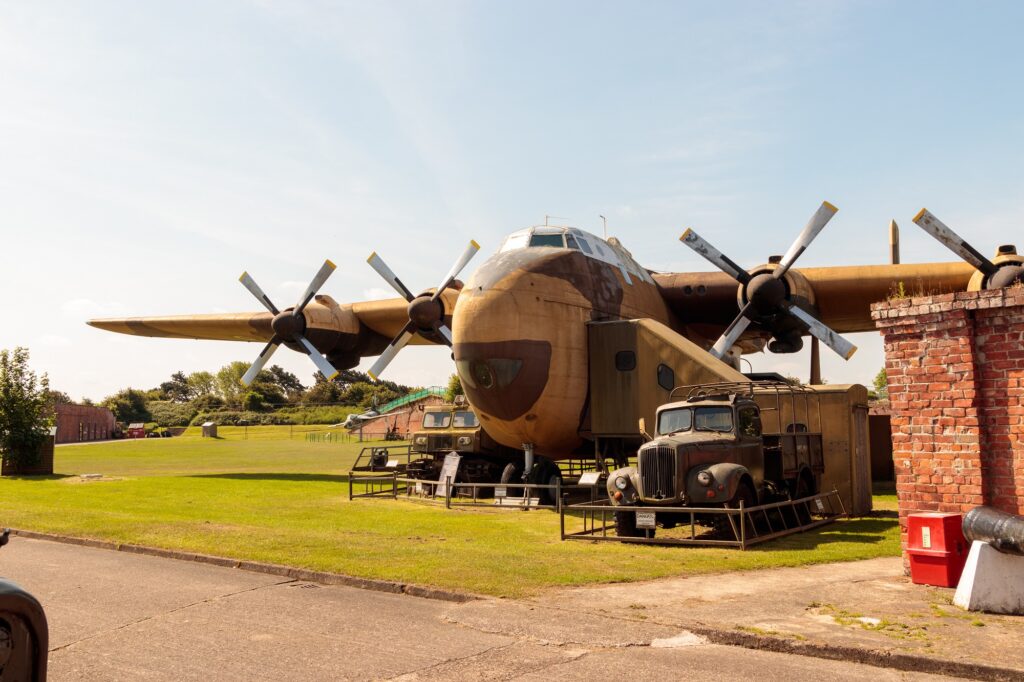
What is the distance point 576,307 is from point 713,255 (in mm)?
5093

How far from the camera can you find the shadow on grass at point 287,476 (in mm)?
27188

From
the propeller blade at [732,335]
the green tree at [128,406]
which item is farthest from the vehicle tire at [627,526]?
the green tree at [128,406]

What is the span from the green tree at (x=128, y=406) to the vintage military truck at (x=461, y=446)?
347 feet

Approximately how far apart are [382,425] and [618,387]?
2298 inches

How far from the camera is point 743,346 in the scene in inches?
1142

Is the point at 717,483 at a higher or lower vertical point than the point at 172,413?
lower

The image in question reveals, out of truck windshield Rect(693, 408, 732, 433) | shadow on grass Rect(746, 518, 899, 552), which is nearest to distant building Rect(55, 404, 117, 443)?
truck windshield Rect(693, 408, 732, 433)

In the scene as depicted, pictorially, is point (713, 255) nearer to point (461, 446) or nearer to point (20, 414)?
point (461, 446)

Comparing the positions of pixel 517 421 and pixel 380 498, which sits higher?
pixel 517 421

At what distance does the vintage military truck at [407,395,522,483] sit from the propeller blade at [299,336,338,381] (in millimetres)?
6251

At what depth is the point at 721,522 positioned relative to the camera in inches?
509

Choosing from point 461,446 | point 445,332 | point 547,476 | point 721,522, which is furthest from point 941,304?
point 445,332

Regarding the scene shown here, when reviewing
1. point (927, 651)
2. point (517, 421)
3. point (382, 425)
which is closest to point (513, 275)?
point (517, 421)

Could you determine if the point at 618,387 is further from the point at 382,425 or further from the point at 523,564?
the point at 382,425
